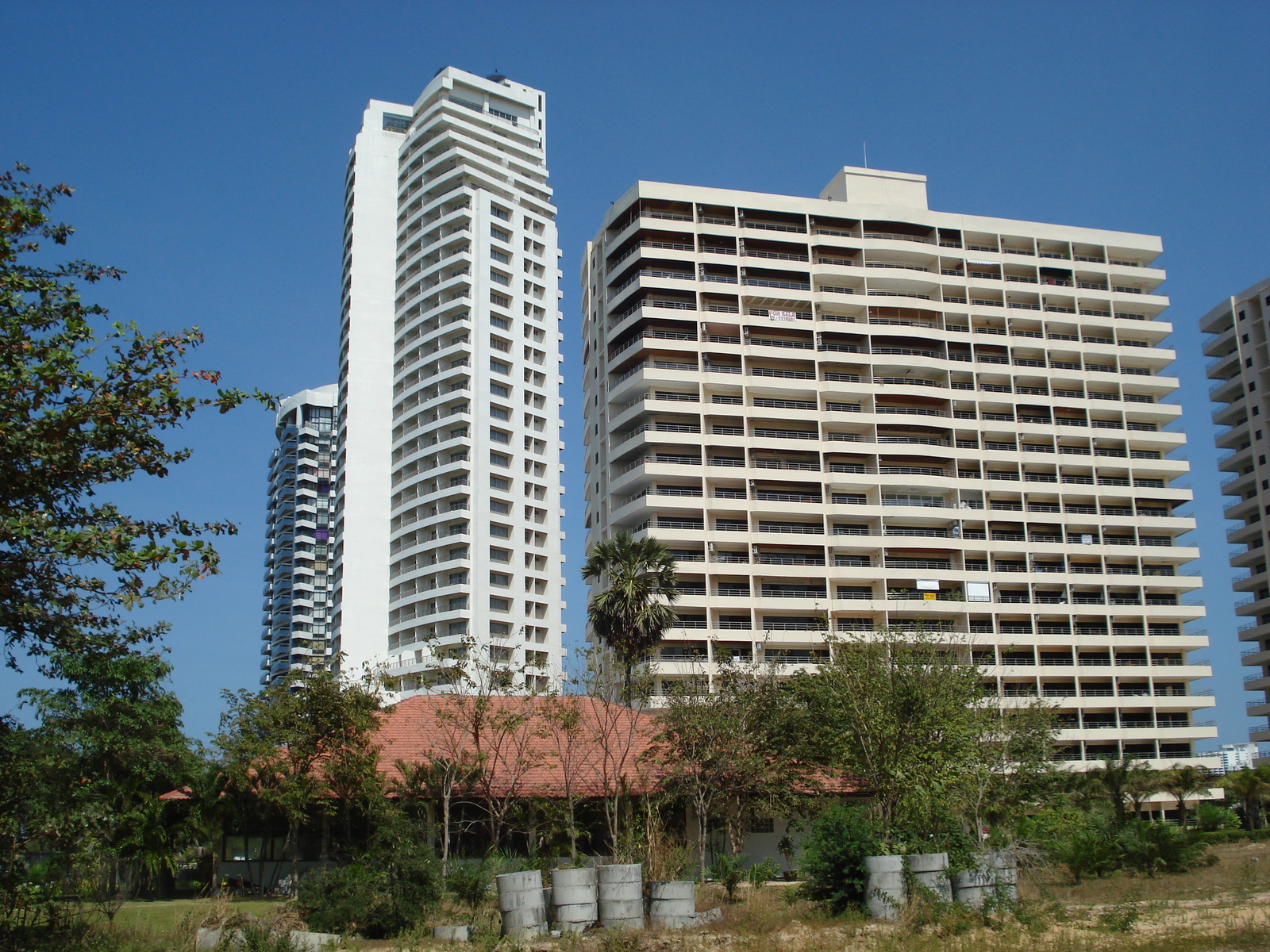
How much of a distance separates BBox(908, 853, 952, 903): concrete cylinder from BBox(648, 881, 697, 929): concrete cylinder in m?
5.10

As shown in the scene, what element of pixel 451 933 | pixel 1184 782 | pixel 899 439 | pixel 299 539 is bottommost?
pixel 451 933

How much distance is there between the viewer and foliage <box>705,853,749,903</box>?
28.2 m

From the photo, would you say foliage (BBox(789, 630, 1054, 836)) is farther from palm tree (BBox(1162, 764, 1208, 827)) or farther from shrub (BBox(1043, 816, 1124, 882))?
palm tree (BBox(1162, 764, 1208, 827))

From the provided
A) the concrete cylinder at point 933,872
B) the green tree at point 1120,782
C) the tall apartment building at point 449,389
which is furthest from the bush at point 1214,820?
the tall apartment building at point 449,389

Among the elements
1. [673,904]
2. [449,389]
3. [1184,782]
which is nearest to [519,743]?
[673,904]

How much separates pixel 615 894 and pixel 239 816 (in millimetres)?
21627

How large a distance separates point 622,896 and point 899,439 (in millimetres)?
65980

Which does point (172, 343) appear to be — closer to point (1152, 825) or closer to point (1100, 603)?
point (1152, 825)

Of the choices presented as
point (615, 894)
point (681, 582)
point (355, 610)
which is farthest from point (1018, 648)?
point (615, 894)

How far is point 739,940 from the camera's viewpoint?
71.6 ft

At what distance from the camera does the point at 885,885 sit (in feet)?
79.2

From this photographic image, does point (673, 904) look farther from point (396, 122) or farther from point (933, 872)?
point (396, 122)

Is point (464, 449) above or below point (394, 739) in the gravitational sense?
above

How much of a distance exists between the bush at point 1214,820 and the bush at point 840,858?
30207mm
